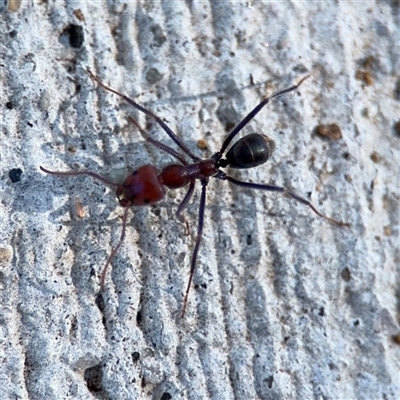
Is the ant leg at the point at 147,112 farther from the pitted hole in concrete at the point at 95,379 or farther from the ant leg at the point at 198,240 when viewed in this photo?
the pitted hole in concrete at the point at 95,379

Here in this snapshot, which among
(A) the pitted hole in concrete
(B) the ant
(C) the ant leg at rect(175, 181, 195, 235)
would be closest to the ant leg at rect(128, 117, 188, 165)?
(B) the ant

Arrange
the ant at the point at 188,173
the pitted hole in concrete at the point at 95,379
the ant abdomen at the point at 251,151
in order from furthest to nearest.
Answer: the ant abdomen at the point at 251,151
the ant at the point at 188,173
the pitted hole in concrete at the point at 95,379

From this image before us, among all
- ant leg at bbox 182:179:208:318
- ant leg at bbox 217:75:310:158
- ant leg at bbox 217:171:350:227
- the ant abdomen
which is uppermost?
ant leg at bbox 217:75:310:158

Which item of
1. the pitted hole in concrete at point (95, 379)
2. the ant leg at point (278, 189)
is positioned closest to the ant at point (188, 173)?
the ant leg at point (278, 189)

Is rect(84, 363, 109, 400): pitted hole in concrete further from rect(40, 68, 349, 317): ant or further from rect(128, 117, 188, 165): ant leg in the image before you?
rect(128, 117, 188, 165): ant leg

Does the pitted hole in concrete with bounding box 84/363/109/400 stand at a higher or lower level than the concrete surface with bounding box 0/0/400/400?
lower

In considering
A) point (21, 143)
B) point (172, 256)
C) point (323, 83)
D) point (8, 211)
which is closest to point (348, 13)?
point (323, 83)

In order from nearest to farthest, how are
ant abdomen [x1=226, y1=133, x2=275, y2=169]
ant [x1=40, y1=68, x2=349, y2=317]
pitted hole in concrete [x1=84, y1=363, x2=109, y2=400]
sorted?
pitted hole in concrete [x1=84, y1=363, x2=109, y2=400]
ant [x1=40, y1=68, x2=349, y2=317]
ant abdomen [x1=226, y1=133, x2=275, y2=169]

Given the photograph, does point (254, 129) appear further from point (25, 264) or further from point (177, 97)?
point (25, 264)
